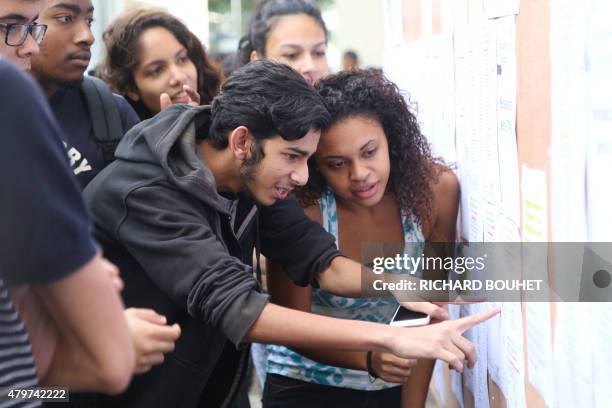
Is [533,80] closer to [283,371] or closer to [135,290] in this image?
[135,290]

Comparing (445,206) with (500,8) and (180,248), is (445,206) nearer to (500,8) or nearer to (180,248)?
(500,8)

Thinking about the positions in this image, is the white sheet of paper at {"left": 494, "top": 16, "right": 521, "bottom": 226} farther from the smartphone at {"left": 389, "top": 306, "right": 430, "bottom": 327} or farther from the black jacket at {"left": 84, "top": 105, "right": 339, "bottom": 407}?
the black jacket at {"left": 84, "top": 105, "right": 339, "bottom": 407}

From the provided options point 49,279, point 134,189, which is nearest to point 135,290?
point 134,189

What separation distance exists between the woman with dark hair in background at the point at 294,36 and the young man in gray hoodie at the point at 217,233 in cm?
126

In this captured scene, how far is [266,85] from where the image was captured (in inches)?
81.4

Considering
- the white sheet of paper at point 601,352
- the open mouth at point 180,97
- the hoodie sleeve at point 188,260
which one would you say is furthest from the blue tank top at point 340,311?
the white sheet of paper at point 601,352

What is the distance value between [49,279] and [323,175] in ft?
4.96

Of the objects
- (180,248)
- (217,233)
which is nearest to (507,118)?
(217,233)

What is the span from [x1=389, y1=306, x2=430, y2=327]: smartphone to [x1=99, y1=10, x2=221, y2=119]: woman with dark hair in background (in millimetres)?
1275

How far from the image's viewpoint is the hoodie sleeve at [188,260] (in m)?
1.83

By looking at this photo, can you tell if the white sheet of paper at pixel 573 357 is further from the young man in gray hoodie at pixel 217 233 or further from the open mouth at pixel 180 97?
the open mouth at pixel 180 97

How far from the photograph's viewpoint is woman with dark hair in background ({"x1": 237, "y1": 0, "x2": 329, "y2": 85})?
3.39 meters

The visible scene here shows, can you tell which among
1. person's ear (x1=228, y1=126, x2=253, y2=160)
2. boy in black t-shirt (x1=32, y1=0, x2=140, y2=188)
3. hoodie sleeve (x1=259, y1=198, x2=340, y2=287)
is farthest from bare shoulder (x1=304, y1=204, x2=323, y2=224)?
boy in black t-shirt (x1=32, y1=0, x2=140, y2=188)

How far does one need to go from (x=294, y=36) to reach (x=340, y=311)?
137cm
